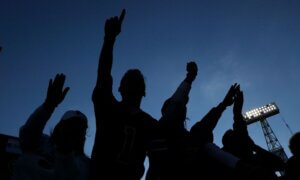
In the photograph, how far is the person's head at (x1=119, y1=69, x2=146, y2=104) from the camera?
2.92 meters

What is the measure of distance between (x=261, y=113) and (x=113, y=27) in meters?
41.3

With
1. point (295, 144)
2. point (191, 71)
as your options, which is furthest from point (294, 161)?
point (191, 71)

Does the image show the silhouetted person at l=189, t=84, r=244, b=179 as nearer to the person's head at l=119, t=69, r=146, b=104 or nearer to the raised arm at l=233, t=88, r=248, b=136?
the person's head at l=119, t=69, r=146, b=104

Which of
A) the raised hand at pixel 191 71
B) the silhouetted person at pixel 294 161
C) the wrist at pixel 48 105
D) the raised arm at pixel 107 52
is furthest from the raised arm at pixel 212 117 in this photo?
the wrist at pixel 48 105

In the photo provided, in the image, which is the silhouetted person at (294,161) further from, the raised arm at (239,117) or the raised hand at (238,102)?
the raised hand at (238,102)

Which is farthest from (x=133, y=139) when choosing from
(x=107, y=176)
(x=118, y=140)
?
(x=107, y=176)

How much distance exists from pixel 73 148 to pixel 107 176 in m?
0.50

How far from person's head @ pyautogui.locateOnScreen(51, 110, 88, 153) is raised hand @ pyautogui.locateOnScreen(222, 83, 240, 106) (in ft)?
7.13

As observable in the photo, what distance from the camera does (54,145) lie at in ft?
8.21

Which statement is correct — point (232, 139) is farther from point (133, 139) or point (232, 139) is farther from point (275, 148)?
point (275, 148)

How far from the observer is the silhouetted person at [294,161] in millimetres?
3466

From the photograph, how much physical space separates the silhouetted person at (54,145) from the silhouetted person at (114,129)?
0.21m

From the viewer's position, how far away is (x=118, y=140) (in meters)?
2.45

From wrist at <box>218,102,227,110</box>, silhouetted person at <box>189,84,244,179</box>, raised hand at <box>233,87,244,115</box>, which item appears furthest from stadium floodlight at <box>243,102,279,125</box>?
silhouetted person at <box>189,84,244,179</box>
